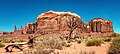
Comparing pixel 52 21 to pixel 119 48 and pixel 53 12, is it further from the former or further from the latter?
pixel 119 48

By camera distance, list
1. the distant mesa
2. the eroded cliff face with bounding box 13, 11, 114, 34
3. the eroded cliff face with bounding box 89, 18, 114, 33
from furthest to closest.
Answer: the eroded cliff face with bounding box 89, 18, 114, 33 < the eroded cliff face with bounding box 13, 11, 114, 34 < the distant mesa

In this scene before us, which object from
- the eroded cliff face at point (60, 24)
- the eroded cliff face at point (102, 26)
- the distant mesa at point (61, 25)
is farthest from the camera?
the eroded cliff face at point (102, 26)

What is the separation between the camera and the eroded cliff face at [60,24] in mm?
130375

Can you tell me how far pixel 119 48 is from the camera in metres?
14.1

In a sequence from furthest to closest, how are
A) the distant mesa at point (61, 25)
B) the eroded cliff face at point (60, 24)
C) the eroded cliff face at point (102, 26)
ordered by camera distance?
the eroded cliff face at point (102, 26) → the eroded cliff face at point (60, 24) → the distant mesa at point (61, 25)

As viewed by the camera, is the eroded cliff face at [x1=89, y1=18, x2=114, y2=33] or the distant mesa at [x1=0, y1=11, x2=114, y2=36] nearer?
the distant mesa at [x1=0, y1=11, x2=114, y2=36]

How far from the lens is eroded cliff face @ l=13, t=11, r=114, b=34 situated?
130 meters

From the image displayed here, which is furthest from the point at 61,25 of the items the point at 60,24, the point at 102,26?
the point at 102,26

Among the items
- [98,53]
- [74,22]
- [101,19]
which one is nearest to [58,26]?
[101,19]

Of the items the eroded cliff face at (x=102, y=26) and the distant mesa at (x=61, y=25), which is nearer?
the distant mesa at (x=61, y=25)

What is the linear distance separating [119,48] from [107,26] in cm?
14479

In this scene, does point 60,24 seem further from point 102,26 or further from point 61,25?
point 102,26

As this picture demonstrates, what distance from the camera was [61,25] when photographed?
13038cm

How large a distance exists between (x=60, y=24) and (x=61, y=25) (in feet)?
5.22
